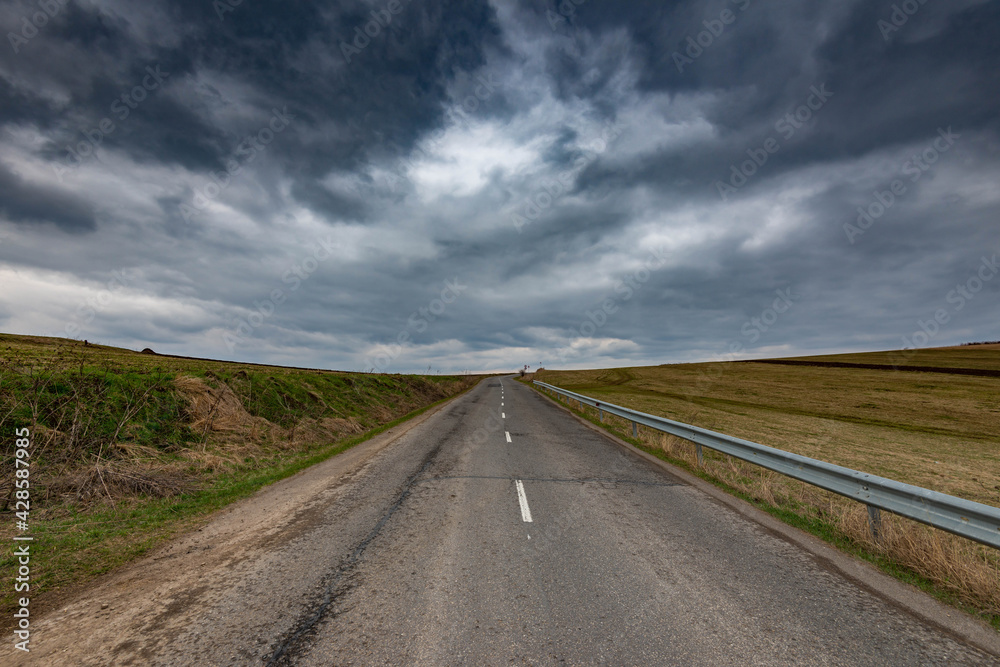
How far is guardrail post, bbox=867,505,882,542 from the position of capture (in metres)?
5.04

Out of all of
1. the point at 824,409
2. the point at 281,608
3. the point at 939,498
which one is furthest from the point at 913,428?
the point at 281,608

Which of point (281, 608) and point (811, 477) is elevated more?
point (811, 477)

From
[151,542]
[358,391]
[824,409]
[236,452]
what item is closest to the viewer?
[151,542]

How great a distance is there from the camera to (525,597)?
3.72 meters

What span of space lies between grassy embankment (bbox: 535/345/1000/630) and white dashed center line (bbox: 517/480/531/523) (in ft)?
13.1

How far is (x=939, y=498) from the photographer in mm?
4238

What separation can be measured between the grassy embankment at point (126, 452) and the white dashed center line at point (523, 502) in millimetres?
4885

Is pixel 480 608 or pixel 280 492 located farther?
pixel 280 492

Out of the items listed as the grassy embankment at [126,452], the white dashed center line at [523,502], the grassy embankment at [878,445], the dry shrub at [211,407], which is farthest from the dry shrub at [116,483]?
the grassy embankment at [878,445]

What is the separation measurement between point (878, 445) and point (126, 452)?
2455 centimetres

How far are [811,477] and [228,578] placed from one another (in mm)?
8121

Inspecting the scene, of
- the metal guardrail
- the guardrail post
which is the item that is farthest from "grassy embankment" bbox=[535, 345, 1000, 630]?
the metal guardrail

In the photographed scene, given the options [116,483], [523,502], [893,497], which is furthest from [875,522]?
[116,483]

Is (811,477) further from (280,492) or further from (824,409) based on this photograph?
(824,409)
